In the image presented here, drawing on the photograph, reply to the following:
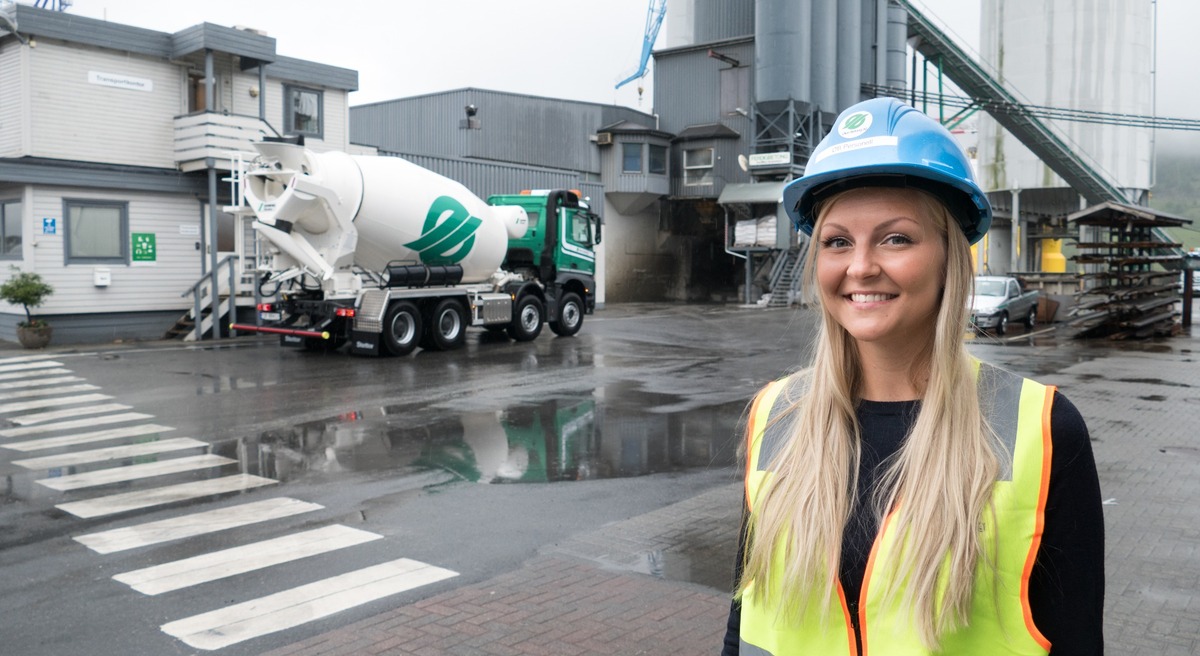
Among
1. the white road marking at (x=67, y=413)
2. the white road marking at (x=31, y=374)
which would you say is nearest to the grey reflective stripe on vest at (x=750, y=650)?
the white road marking at (x=67, y=413)

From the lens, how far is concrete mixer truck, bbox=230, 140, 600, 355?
18.2 metres

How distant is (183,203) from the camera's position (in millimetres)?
24141

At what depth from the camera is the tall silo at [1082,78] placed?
4578cm

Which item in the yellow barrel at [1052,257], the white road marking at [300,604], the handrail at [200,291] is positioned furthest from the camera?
the yellow barrel at [1052,257]

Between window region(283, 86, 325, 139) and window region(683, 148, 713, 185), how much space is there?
64.8 ft

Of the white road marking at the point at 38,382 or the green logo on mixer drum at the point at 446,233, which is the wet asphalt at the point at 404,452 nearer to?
the white road marking at the point at 38,382

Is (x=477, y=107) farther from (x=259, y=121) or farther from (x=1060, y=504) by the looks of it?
(x=1060, y=504)

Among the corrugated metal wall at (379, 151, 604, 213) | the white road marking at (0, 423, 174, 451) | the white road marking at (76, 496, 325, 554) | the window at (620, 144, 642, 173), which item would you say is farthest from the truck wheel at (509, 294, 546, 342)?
the window at (620, 144, 642, 173)

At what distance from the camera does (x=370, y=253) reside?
1950 centimetres

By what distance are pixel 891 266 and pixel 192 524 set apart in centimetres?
674

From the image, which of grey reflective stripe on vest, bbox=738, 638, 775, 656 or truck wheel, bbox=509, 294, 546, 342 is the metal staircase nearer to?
truck wheel, bbox=509, 294, 546, 342

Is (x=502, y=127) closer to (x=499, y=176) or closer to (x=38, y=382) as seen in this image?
(x=499, y=176)

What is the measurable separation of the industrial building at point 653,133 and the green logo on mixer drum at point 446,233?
481cm

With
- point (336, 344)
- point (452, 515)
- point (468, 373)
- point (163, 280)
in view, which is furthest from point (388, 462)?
point (163, 280)
